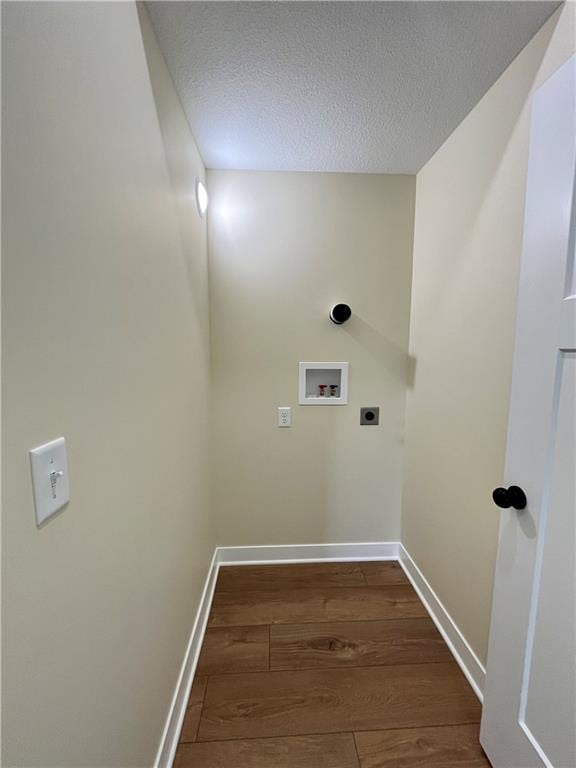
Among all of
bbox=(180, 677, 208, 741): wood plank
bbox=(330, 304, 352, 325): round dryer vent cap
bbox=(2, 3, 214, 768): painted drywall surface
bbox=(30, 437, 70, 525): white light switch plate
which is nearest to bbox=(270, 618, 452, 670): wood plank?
bbox=(180, 677, 208, 741): wood plank

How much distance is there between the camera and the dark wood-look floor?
1.09m

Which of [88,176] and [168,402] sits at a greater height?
[88,176]

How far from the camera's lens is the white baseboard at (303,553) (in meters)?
2.02

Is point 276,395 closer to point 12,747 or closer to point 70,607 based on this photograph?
point 70,607

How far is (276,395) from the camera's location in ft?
6.24

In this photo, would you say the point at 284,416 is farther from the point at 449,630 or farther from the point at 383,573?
the point at 449,630

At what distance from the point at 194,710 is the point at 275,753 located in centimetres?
34

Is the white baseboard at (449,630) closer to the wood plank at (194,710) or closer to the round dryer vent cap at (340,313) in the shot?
the wood plank at (194,710)

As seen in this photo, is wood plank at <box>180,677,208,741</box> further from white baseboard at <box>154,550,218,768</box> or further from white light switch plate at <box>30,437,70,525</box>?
white light switch plate at <box>30,437,70,525</box>

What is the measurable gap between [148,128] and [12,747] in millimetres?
1368

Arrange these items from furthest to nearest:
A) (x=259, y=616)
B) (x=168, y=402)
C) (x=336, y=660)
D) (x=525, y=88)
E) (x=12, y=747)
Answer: (x=259, y=616) → (x=336, y=660) → (x=168, y=402) → (x=525, y=88) → (x=12, y=747)

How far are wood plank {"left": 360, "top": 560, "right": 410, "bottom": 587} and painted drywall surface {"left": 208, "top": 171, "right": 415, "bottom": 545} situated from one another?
17 centimetres

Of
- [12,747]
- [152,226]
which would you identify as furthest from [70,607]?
[152,226]

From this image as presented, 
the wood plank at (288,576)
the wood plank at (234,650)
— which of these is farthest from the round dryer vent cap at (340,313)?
the wood plank at (234,650)
